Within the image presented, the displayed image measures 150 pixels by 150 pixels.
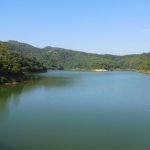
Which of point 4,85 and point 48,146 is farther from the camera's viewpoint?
point 4,85

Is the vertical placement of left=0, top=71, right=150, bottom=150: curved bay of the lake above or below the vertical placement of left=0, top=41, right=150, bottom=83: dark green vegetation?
above

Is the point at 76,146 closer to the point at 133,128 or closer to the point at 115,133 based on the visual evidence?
the point at 115,133

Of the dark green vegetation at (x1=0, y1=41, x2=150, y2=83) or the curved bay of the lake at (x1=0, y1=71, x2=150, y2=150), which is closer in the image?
the curved bay of the lake at (x1=0, y1=71, x2=150, y2=150)

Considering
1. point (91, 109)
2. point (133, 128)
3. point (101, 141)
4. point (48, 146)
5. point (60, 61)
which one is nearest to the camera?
point (48, 146)

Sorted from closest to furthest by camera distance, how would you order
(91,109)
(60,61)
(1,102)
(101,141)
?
1. (101,141)
2. (91,109)
3. (1,102)
4. (60,61)

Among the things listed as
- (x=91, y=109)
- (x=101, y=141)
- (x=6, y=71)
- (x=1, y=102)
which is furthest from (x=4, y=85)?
(x=101, y=141)

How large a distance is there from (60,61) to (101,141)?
17595 centimetres

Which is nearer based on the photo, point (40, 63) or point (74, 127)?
point (74, 127)

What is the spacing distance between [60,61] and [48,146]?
177m

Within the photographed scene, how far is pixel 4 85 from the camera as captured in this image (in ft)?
140

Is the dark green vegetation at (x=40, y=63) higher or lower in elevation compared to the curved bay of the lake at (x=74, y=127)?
lower

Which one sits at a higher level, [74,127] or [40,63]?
[74,127]

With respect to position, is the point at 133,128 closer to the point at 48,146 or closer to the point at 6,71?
the point at 48,146

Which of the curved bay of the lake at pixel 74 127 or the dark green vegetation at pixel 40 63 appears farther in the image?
the dark green vegetation at pixel 40 63
